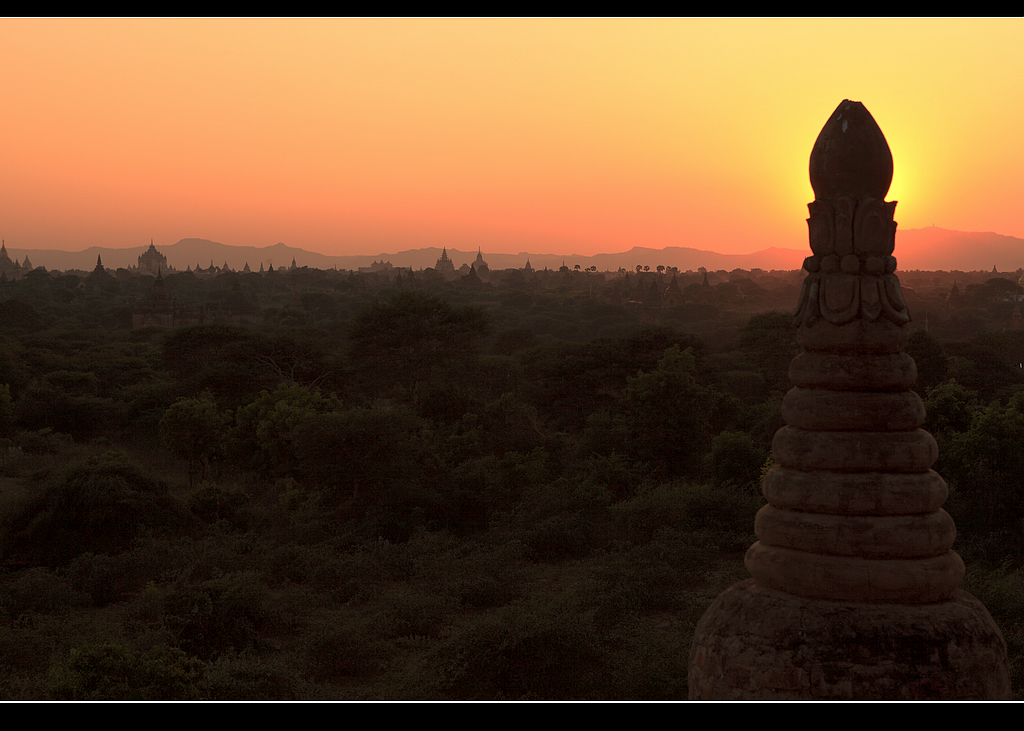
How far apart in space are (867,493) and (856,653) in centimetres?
84

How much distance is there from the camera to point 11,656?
39.8 ft

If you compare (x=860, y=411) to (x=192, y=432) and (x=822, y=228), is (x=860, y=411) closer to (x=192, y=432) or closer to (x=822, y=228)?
(x=822, y=228)

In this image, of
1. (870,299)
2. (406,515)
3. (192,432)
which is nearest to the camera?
(870,299)

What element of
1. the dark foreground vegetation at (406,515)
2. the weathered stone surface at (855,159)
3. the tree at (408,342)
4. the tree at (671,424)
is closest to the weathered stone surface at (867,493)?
the weathered stone surface at (855,159)

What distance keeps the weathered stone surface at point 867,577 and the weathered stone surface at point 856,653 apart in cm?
5

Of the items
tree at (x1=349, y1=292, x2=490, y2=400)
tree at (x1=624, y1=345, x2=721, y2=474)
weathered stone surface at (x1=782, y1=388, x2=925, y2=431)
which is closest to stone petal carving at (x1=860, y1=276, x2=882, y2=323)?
weathered stone surface at (x1=782, y1=388, x2=925, y2=431)

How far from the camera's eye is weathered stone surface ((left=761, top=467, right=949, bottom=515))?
4853 mm

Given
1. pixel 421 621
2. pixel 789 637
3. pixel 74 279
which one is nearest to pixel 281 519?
pixel 421 621

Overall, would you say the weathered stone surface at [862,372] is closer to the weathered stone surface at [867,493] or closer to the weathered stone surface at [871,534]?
the weathered stone surface at [867,493]

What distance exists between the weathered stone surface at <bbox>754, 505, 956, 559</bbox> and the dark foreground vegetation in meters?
6.45

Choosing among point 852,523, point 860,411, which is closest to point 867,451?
point 860,411

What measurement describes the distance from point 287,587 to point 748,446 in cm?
1059

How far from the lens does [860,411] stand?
500 centimetres

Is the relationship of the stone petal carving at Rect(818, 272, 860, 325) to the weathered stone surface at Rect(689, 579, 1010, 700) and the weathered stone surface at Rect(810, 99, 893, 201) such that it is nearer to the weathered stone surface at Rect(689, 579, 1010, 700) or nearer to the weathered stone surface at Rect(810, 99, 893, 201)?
the weathered stone surface at Rect(810, 99, 893, 201)
